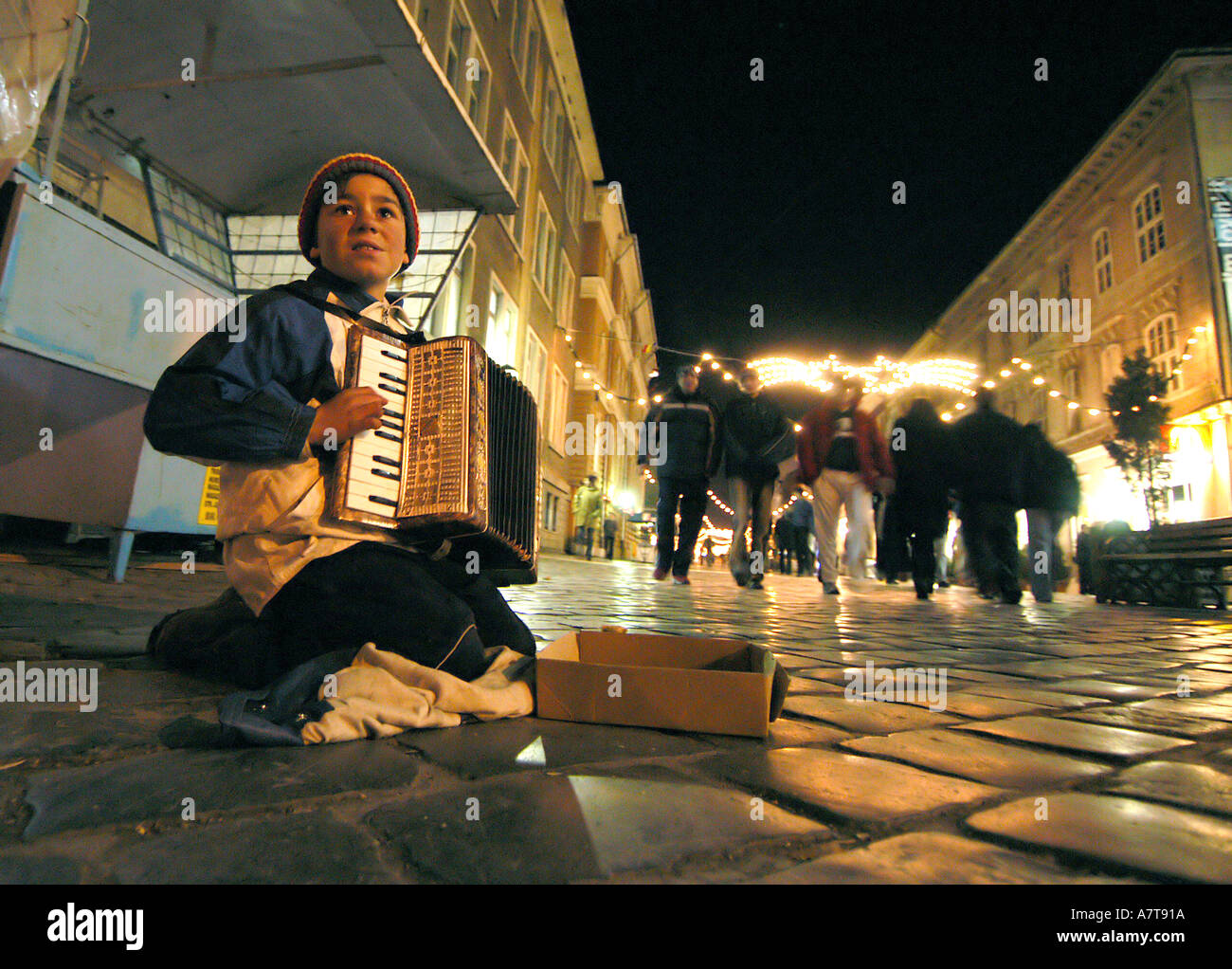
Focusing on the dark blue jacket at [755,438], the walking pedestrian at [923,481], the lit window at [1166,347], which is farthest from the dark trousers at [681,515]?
the lit window at [1166,347]

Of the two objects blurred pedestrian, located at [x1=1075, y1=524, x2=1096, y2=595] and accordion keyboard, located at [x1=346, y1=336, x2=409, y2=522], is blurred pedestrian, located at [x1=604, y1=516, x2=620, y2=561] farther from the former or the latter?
accordion keyboard, located at [x1=346, y1=336, x2=409, y2=522]

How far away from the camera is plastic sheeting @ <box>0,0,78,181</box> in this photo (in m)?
3.34

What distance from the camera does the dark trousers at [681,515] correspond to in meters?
7.86

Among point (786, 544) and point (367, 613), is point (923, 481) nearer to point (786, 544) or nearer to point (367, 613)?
point (367, 613)

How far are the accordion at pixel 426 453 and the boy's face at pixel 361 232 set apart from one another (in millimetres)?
268

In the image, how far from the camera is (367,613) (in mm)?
1709

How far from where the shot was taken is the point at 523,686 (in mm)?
1739

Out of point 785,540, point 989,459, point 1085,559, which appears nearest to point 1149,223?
point 785,540
